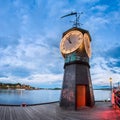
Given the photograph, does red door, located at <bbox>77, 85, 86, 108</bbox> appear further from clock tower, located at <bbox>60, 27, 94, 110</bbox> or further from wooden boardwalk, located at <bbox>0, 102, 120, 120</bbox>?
wooden boardwalk, located at <bbox>0, 102, 120, 120</bbox>

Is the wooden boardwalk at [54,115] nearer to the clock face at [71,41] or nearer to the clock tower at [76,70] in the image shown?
the clock tower at [76,70]

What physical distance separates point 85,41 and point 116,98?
271 inches

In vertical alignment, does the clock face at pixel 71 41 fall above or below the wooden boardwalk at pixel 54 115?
above

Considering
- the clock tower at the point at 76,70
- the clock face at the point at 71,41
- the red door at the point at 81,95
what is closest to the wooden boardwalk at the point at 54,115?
the clock tower at the point at 76,70

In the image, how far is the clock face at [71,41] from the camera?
18.4 meters

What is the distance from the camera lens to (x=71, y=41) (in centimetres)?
1894

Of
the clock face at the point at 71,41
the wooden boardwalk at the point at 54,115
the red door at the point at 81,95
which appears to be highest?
the clock face at the point at 71,41

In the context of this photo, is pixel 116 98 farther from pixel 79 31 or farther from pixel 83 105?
pixel 79 31

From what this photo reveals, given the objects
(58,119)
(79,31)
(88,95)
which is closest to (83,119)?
(58,119)

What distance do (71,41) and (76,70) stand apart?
343 centimetres

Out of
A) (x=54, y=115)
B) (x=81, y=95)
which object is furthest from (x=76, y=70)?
(x=54, y=115)

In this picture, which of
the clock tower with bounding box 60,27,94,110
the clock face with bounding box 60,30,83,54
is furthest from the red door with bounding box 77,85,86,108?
the clock face with bounding box 60,30,83,54

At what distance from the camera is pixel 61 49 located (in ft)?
64.7

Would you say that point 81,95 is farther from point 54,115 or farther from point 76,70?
point 54,115
